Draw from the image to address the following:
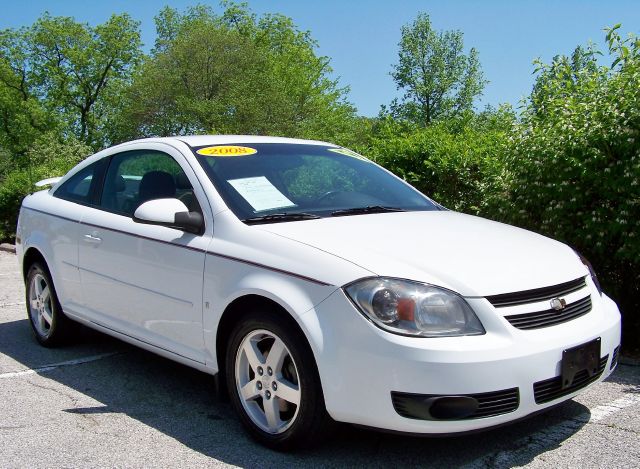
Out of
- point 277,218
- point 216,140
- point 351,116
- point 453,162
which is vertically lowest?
point 277,218

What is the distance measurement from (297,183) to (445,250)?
48.8 inches

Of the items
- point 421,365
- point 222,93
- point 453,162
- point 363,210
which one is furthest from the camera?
point 222,93

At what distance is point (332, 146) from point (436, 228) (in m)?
1.56

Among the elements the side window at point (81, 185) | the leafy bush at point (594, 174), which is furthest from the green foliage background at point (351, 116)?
the side window at point (81, 185)

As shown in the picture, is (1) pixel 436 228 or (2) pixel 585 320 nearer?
(2) pixel 585 320

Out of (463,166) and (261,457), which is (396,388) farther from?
(463,166)

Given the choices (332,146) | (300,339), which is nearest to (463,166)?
(332,146)

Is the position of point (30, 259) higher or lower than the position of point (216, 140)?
lower

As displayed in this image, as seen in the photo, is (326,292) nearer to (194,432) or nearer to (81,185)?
(194,432)

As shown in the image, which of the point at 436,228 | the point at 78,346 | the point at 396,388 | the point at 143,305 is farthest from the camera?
the point at 78,346

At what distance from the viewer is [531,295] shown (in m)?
3.12

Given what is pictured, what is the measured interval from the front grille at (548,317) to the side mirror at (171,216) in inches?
69.0

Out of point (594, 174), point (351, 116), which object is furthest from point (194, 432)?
point (351, 116)

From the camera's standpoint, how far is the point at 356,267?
3.06 m
